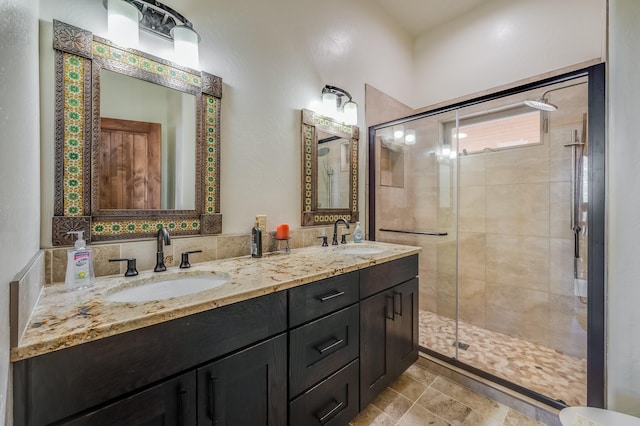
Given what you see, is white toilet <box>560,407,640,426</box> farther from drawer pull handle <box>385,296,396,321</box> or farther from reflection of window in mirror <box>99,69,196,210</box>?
reflection of window in mirror <box>99,69,196,210</box>

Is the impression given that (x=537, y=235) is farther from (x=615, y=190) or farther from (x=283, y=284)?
(x=283, y=284)

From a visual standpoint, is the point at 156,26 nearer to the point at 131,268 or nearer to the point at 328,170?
the point at 131,268

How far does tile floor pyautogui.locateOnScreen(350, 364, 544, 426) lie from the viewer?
1.40 meters

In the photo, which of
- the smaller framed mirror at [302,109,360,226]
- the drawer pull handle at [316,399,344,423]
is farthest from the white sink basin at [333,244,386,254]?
the drawer pull handle at [316,399,344,423]

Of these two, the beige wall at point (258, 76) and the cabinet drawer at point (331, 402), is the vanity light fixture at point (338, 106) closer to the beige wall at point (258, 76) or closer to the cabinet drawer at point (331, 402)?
the beige wall at point (258, 76)

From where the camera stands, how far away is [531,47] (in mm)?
2152

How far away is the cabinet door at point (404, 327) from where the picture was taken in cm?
156

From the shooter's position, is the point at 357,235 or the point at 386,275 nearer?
the point at 386,275

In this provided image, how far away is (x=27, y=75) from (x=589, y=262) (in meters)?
2.33

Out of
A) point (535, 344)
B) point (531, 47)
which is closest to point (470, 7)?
point (531, 47)

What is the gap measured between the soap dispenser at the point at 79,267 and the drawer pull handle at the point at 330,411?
104 cm

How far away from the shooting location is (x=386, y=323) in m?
1.49

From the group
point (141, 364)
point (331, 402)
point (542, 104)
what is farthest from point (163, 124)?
point (542, 104)

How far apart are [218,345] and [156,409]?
20cm
